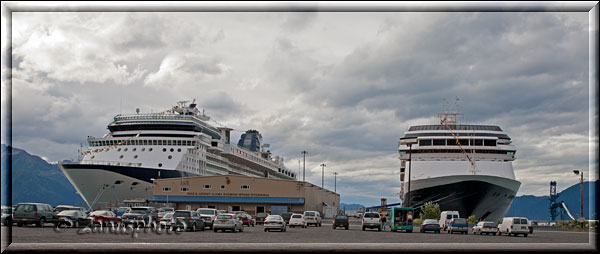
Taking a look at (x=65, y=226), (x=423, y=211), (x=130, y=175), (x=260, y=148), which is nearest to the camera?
(x=65, y=226)

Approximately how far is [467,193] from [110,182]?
39.9 metres

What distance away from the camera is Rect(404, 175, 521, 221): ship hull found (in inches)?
2383

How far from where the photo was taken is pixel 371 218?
4131cm

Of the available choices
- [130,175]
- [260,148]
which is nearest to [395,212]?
[130,175]

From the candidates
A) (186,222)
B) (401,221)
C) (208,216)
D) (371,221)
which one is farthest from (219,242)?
(401,221)

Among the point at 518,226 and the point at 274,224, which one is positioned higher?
the point at 274,224

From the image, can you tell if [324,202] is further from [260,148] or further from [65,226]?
[65,226]

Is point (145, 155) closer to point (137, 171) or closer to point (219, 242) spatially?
point (137, 171)

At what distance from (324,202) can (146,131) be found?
1019 inches

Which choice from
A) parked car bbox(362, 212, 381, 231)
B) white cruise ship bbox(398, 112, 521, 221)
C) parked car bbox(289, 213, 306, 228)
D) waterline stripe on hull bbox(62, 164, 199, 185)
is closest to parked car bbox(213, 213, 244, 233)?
parked car bbox(289, 213, 306, 228)

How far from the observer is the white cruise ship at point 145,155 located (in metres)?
71.8

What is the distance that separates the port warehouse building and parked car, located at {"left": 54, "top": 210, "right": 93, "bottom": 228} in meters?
38.6

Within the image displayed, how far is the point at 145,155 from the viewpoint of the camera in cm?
7656

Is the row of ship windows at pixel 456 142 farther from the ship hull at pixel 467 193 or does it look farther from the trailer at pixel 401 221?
the trailer at pixel 401 221
